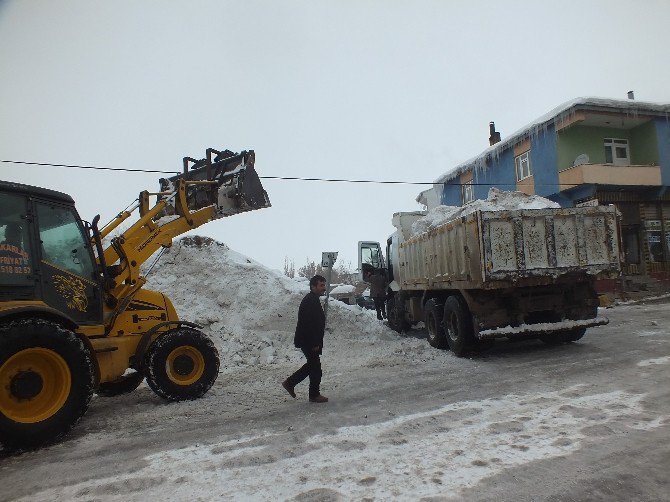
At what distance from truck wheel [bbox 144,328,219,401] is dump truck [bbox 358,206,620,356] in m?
4.74

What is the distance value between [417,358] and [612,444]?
533cm

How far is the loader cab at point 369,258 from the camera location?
15400 mm

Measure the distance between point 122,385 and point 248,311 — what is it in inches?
247

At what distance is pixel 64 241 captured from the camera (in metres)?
5.49

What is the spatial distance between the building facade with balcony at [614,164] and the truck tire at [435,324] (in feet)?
43.4

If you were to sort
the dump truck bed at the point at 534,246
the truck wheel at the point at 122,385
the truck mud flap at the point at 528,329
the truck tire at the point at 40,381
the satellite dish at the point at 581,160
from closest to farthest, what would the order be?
the truck tire at the point at 40,381
the truck wheel at the point at 122,385
the dump truck bed at the point at 534,246
the truck mud flap at the point at 528,329
the satellite dish at the point at 581,160

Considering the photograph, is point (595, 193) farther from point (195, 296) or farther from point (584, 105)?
point (195, 296)

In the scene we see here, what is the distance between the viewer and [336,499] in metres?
3.08

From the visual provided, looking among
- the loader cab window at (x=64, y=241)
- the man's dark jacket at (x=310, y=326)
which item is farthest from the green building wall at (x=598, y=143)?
the loader cab window at (x=64, y=241)

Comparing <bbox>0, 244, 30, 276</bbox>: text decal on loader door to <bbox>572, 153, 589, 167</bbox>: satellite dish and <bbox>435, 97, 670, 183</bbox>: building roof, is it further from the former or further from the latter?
<bbox>572, 153, 589, 167</bbox>: satellite dish

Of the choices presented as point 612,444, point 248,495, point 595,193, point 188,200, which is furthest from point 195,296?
point 595,193

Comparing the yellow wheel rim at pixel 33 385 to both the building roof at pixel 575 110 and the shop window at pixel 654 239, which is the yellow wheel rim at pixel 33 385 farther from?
the shop window at pixel 654 239

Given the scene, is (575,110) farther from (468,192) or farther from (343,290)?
(343,290)

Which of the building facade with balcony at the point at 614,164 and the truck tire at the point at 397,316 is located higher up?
the building facade with balcony at the point at 614,164
